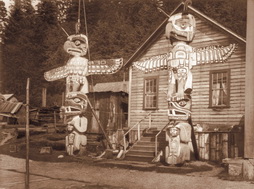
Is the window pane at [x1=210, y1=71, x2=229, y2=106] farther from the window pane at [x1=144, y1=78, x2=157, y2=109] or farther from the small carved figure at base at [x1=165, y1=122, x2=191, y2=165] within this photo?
the small carved figure at base at [x1=165, y1=122, x2=191, y2=165]

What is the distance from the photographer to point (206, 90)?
1802 centimetres

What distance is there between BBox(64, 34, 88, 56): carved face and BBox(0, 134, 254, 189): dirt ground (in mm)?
4528

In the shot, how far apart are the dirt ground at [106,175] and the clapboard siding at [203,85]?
4.42 meters

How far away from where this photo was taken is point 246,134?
33.2 ft

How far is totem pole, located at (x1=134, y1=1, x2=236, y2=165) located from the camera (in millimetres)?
12156

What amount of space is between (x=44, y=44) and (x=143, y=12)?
38.7 ft

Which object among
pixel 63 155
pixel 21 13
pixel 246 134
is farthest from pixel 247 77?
pixel 21 13

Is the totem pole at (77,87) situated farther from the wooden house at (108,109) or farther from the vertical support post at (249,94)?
the wooden house at (108,109)

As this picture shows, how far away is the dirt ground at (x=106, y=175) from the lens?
973 centimetres

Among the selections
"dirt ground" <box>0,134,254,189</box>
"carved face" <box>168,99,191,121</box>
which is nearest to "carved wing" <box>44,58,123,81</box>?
"dirt ground" <box>0,134,254,189</box>

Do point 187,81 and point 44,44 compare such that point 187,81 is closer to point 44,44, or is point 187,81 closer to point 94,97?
point 94,97

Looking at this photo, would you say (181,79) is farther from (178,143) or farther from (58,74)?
(58,74)

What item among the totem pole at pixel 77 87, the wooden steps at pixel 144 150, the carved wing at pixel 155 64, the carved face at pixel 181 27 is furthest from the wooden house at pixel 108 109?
the carved face at pixel 181 27

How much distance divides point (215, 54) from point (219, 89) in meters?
5.61
